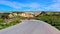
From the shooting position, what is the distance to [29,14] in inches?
6063

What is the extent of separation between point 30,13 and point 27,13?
235cm

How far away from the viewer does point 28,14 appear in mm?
153250

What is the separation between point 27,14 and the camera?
152 metres

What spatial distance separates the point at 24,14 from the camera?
150875 millimetres

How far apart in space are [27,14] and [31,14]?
3.04 metres

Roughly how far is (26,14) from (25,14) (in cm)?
74

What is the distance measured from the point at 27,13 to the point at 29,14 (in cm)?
204

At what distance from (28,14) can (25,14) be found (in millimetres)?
2668

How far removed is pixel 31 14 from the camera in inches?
6019

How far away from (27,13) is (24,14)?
15.9ft

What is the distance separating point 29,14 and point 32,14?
2561 mm

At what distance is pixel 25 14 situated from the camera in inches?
5974

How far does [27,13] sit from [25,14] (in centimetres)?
375

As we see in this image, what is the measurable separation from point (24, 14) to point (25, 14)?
44.5 inches
